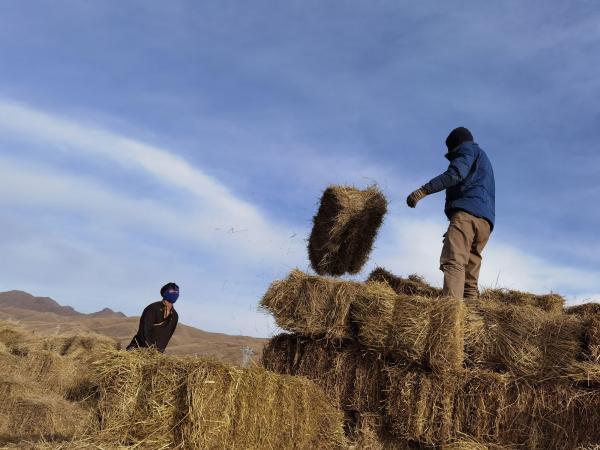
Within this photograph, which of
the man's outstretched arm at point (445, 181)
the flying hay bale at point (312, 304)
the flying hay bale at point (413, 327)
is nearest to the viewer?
the flying hay bale at point (413, 327)

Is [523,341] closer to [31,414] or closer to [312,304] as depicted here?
[312,304]

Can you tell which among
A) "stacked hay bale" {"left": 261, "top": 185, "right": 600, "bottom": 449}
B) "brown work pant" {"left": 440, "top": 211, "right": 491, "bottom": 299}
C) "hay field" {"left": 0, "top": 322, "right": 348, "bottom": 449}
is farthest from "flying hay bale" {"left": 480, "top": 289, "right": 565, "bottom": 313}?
"hay field" {"left": 0, "top": 322, "right": 348, "bottom": 449}

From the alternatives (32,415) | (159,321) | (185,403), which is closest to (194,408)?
(185,403)

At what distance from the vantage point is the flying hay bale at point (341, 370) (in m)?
5.91

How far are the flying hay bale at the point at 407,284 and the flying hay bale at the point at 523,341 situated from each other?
207cm

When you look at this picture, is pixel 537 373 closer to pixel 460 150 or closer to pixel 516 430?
pixel 516 430

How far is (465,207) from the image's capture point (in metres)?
6.88

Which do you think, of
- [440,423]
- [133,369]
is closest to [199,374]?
[133,369]

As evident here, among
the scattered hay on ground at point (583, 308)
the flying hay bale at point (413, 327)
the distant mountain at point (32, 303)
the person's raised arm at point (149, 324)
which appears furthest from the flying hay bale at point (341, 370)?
the distant mountain at point (32, 303)

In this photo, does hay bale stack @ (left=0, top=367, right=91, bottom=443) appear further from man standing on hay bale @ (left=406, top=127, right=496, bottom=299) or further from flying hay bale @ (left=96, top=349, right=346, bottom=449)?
man standing on hay bale @ (left=406, top=127, right=496, bottom=299)

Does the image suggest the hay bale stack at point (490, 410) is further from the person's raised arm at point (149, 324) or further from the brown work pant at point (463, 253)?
the person's raised arm at point (149, 324)

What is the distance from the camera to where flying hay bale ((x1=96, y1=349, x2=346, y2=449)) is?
181 inches

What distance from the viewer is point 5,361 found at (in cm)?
1071

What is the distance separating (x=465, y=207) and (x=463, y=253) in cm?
58
